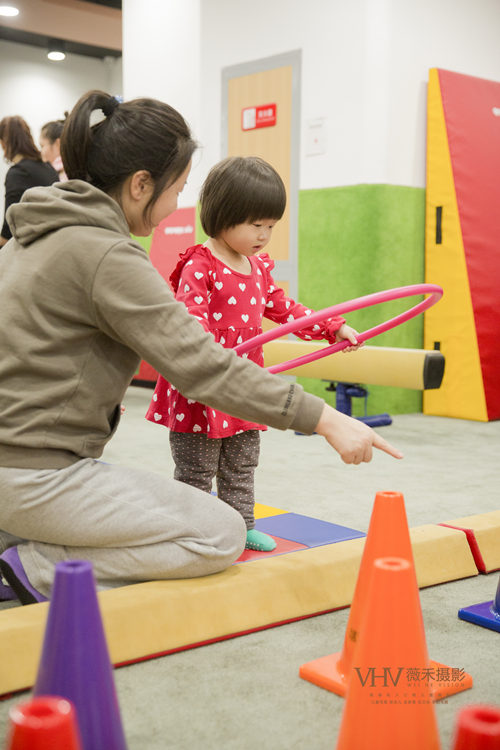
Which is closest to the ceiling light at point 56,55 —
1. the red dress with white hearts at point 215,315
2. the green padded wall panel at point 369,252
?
the green padded wall panel at point 369,252

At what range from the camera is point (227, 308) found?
211cm

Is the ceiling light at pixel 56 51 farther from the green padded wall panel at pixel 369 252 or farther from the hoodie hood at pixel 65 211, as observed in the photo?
the hoodie hood at pixel 65 211

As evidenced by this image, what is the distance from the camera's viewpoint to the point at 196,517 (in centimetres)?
161

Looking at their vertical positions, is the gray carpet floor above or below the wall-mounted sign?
below

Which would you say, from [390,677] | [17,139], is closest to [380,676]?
[390,677]

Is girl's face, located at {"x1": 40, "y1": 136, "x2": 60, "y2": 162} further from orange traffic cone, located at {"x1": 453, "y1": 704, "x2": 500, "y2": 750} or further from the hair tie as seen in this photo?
orange traffic cone, located at {"x1": 453, "y1": 704, "x2": 500, "y2": 750}

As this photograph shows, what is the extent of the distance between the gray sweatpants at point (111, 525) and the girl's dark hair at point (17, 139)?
2.64 metres

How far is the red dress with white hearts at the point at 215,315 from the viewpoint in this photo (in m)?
2.01

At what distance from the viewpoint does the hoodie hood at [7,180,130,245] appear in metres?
1.49

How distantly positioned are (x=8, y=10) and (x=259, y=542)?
6624mm

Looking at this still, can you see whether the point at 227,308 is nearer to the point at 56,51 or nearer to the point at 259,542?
the point at 259,542

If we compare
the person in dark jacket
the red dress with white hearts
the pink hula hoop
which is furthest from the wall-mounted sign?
the pink hula hoop

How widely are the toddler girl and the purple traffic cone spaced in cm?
101

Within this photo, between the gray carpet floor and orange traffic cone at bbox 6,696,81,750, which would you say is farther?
the gray carpet floor
